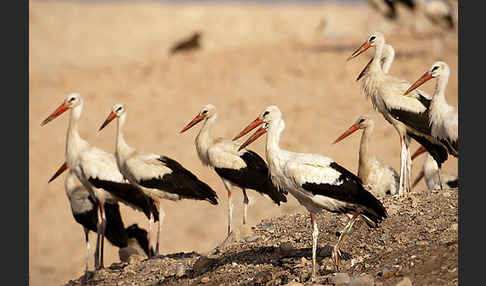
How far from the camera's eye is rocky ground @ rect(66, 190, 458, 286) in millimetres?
6969

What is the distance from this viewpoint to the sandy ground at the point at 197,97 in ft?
47.0

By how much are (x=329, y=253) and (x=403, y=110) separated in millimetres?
2301

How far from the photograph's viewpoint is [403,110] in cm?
959

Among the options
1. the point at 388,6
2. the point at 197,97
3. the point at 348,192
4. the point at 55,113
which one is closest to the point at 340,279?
the point at 348,192

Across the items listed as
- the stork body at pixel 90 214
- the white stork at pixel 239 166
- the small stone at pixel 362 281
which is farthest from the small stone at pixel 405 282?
the stork body at pixel 90 214

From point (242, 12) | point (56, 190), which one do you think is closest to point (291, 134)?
point (56, 190)

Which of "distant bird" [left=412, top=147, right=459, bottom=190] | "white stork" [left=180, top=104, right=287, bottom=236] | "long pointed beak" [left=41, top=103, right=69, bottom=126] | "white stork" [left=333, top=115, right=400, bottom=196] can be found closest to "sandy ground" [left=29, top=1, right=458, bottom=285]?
"white stork" [left=180, top=104, right=287, bottom=236]

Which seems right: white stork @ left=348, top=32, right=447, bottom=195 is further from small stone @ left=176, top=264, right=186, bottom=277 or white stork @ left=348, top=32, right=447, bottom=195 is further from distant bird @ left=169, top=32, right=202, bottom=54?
distant bird @ left=169, top=32, right=202, bottom=54

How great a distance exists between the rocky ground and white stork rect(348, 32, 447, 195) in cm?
88

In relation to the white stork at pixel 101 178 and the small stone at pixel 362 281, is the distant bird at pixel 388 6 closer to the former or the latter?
the white stork at pixel 101 178

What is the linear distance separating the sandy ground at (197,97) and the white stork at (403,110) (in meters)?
1.88

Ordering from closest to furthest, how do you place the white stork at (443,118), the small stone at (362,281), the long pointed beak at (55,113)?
the small stone at (362,281) < the white stork at (443,118) < the long pointed beak at (55,113)

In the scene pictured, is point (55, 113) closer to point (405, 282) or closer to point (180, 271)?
point (180, 271)

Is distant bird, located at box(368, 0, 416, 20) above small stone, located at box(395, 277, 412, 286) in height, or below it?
above
